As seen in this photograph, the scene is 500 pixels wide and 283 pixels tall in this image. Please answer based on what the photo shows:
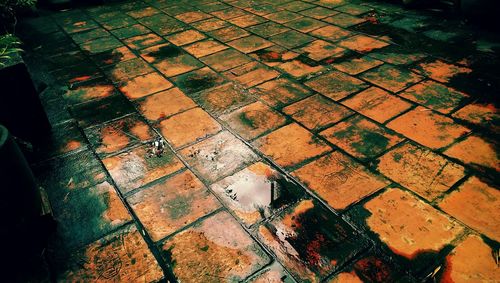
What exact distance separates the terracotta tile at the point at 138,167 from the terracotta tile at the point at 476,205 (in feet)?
6.74

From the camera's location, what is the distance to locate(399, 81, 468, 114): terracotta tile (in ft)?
10.9

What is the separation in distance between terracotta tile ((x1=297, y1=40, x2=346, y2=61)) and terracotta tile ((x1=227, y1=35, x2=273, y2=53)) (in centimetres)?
58

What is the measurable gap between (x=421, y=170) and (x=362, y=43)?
8.47 ft

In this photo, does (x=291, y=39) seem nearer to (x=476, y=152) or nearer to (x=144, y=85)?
(x=144, y=85)

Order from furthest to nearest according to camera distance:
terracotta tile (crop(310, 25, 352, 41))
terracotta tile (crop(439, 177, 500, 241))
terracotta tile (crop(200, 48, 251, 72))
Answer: terracotta tile (crop(310, 25, 352, 41)), terracotta tile (crop(200, 48, 251, 72)), terracotta tile (crop(439, 177, 500, 241))

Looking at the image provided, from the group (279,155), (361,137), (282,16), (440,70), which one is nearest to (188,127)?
(279,155)

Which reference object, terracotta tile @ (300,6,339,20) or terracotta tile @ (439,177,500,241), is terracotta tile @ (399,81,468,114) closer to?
terracotta tile @ (439,177,500,241)

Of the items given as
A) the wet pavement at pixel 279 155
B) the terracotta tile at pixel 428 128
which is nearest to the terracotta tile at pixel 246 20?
the wet pavement at pixel 279 155

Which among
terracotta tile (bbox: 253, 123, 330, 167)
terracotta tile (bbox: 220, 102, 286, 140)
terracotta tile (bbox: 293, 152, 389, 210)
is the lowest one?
terracotta tile (bbox: 220, 102, 286, 140)

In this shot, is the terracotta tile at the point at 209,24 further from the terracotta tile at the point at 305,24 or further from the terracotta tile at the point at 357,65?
the terracotta tile at the point at 357,65

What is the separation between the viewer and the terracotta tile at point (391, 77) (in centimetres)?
369

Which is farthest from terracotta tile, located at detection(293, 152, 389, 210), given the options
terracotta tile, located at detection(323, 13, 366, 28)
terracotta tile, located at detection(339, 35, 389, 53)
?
terracotta tile, located at detection(323, 13, 366, 28)

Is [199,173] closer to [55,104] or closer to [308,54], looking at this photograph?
[55,104]

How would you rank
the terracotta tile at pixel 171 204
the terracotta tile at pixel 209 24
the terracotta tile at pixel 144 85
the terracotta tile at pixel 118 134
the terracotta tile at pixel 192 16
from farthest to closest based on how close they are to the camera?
the terracotta tile at pixel 192 16 → the terracotta tile at pixel 209 24 → the terracotta tile at pixel 144 85 → the terracotta tile at pixel 118 134 → the terracotta tile at pixel 171 204
